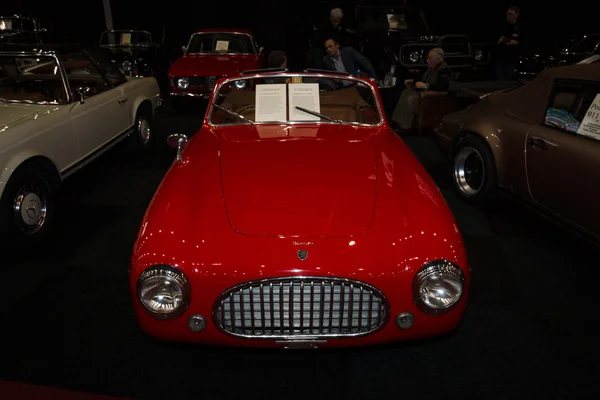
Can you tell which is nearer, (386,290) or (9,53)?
(386,290)

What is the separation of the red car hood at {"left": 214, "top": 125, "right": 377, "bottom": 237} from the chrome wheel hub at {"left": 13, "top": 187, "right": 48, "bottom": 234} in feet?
5.00

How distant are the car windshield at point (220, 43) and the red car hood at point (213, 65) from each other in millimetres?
196

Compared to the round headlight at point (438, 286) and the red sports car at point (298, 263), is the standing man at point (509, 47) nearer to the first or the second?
the red sports car at point (298, 263)

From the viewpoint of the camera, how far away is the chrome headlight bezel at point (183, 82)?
7225 mm

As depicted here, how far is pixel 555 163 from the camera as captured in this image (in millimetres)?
3432

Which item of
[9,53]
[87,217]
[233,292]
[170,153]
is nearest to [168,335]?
[233,292]

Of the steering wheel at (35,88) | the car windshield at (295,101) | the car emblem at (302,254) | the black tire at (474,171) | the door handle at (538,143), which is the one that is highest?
the car windshield at (295,101)

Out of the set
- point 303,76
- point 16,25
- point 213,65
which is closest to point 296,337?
point 303,76

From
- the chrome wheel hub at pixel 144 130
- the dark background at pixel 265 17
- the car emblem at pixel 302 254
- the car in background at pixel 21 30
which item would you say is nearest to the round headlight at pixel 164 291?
the car emblem at pixel 302 254

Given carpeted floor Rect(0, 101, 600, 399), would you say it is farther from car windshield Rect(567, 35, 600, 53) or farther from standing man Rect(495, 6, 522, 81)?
car windshield Rect(567, 35, 600, 53)

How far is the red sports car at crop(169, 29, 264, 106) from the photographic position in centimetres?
766

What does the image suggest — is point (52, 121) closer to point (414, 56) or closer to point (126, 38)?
point (414, 56)

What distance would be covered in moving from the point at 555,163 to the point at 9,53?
4522 millimetres

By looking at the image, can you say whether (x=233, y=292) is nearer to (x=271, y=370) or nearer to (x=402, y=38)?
(x=271, y=370)
